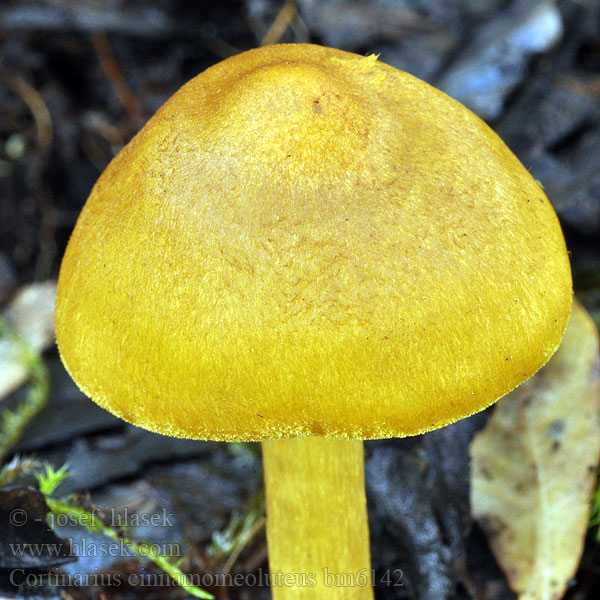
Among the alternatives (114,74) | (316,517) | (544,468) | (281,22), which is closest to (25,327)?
(114,74)

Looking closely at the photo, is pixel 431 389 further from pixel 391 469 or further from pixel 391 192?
pixel 391 469

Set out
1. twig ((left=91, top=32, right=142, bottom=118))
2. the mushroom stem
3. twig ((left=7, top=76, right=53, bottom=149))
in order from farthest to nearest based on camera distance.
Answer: twig ((left=91, top=32, right=142, bottom=118)) → twig ((left=7, top=76, right=53, bottom=149)) → the mushroom stem

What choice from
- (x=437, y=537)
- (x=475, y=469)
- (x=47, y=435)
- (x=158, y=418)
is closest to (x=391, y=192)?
(x=158, y=418)

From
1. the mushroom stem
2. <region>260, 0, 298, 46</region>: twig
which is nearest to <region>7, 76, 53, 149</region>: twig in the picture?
<region>260, 0, 298, 46</region>: twig

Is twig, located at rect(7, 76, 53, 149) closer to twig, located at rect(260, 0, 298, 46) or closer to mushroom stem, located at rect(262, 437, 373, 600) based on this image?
twig, located at rect(260, 0, 298, 46)

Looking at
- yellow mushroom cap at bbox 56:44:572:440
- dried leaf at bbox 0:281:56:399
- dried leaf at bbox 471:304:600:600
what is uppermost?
yellow mushroom cap at bbox 56:44:572:440

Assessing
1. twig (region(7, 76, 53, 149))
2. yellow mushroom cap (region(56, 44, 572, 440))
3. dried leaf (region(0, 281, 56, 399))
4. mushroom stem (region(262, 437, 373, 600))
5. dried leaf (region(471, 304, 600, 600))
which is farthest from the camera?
twig (region(7, 76, 53, 149))

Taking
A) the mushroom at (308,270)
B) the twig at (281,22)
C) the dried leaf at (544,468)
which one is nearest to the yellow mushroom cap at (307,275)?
the mushroom at (308,270)
